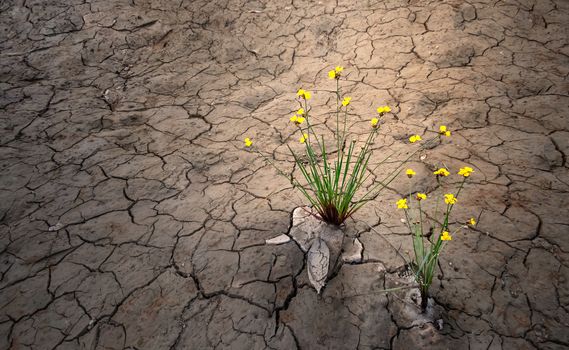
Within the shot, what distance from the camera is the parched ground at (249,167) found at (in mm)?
1657

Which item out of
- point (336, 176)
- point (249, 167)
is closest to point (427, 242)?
point (336, 176)

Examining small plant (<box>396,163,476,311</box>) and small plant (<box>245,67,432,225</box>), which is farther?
small plant (<box>245,67,432,225</box>)

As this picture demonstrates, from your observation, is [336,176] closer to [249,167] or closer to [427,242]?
[427,242]

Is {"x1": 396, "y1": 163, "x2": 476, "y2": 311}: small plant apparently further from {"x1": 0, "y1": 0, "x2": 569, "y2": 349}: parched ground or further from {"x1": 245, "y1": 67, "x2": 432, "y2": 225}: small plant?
{"x1": 245, "y1": 67, "x2": 432, "y2": 225}: small plant

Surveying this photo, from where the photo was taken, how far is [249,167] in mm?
2535

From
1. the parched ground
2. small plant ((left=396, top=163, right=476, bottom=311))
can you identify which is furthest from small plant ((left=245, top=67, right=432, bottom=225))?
small plant ((left=396, top=163, right=476, bottom=311))

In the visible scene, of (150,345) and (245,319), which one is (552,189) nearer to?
(245,319)

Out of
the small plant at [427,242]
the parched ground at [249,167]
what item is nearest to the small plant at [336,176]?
the parched ground at [249,167]

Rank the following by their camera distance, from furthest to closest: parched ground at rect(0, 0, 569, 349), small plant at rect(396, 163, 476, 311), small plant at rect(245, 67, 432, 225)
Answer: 1. small plant at rect(245, 67, 432, 225)
2. parched ground at rect(0, 0, 569, 349)
3. small plant at rect(396, 163, 476, 311)

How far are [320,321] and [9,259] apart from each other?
1.89 meters

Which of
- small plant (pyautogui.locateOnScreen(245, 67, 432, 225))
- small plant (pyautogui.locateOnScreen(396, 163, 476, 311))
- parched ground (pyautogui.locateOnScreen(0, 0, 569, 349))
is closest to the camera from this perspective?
small plant (pyautogui.locateOnScreen(396, 163, 476, 311))

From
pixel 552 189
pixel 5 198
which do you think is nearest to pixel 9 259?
pixel 5 198

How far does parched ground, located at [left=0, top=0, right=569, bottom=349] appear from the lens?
5.44 ft

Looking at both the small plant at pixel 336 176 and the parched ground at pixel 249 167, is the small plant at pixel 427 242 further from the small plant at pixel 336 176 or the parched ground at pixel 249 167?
the small plant at pixel 336 176
